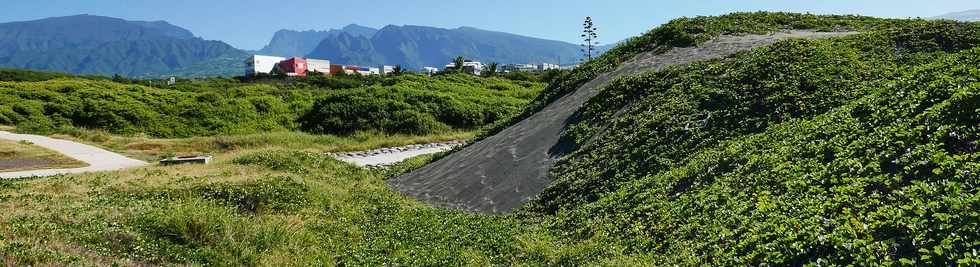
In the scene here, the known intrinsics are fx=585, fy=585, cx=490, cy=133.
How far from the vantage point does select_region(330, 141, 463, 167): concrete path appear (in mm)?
29922

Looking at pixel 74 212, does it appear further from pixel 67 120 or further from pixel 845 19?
pixel 67 120

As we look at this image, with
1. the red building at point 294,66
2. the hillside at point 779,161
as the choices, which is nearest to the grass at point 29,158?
the hillside at point 779,161

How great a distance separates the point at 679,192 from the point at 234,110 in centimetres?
4297

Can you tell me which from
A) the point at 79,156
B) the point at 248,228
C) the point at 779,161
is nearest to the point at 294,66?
the point at 79,156

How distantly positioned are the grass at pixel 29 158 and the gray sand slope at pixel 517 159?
18.3 meters

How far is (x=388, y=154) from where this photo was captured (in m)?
33.0

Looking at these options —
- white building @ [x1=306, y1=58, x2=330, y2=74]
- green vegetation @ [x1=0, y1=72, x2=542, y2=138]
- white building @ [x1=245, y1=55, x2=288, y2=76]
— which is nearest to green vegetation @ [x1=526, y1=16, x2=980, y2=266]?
green vegetation @ [x1=0, y1=72, x2=542, y2=138]

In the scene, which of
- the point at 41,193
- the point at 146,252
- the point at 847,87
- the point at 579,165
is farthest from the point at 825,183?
the point at 41,193

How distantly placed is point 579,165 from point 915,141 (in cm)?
841

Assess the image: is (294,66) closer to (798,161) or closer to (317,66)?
(317,66)

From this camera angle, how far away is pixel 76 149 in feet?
110

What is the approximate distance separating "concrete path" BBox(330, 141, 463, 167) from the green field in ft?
20.1

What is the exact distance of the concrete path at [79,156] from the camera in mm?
25875

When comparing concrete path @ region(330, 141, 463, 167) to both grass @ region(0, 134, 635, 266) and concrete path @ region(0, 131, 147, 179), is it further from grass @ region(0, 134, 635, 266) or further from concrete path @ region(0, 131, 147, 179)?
grass @ region(0, 134, 635, 266)
